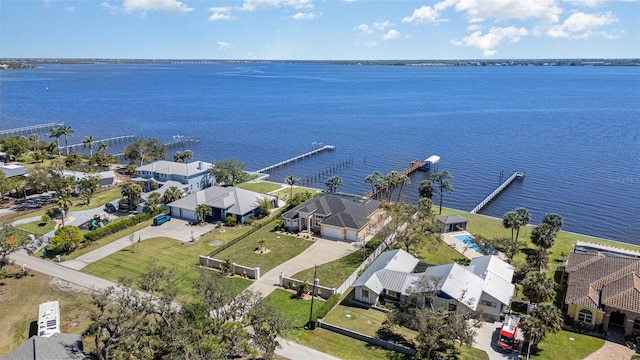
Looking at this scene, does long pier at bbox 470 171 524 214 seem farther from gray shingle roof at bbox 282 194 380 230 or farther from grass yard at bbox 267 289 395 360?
grass yard at bbox 267 289 395 360

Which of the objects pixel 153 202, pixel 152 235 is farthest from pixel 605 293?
pixel 153 202

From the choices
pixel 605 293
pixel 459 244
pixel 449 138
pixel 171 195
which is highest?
pixel 449 138

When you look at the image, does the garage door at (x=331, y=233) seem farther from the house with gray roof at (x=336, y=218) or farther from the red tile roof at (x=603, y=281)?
the red tile roof at (x=603, y=281)

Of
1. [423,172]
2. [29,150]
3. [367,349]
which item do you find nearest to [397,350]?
[367,349]

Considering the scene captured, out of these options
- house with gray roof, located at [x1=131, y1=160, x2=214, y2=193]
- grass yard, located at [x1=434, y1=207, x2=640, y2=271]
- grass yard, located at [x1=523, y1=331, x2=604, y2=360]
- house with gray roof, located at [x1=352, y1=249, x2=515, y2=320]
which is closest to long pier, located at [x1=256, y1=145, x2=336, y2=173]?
house with gray roof, located at [x1=131, y1=160, x2=214, y2=193]

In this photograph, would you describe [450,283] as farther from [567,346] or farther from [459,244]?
[459,244]

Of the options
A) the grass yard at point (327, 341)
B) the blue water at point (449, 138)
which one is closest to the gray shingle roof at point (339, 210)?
the grass yard at point (327, 341)
